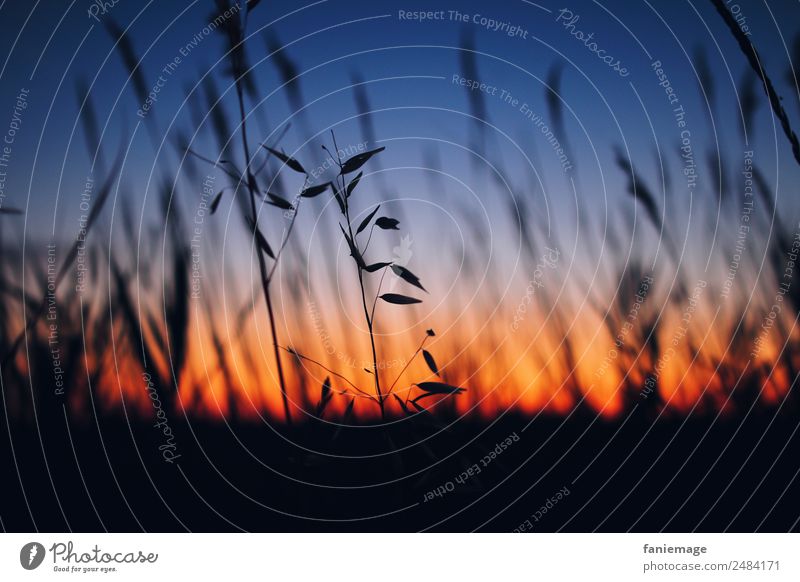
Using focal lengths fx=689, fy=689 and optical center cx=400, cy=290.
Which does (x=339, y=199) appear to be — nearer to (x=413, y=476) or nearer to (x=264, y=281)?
(x=264, y=281)

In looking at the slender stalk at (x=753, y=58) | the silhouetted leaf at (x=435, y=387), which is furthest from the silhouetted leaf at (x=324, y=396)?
the slender stalk at (x=753, y=58)

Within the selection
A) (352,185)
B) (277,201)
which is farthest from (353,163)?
(277,201)

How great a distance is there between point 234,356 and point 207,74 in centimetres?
65

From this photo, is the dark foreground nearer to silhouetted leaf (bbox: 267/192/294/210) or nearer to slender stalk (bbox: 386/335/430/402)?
slender stalk (bbox: 386/335/430/402)

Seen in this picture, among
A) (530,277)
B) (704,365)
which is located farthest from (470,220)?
(704,365)

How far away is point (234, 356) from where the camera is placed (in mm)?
1516

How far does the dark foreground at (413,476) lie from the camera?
1.54m

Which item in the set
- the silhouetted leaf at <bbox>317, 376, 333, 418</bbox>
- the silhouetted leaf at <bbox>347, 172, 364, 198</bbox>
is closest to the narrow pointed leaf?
the silhouetted leaf at <bbox>347, 172, 364, 198</bbox>
